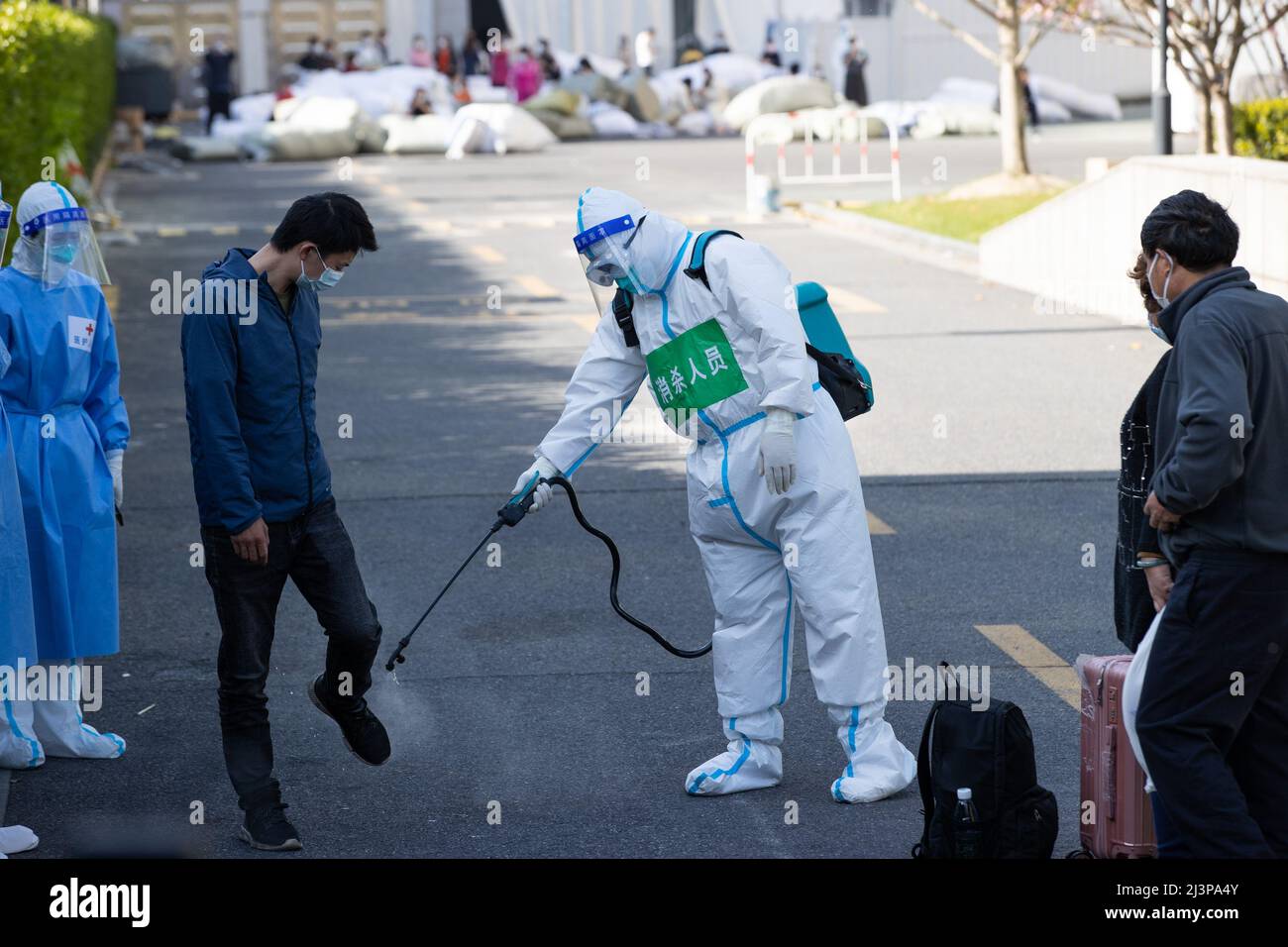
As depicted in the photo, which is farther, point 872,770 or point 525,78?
point 525,78

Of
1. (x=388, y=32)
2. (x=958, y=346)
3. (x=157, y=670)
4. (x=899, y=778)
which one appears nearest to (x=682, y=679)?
(x=899, y=778)

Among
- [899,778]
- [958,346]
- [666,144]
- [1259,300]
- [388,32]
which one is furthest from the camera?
[388,32]

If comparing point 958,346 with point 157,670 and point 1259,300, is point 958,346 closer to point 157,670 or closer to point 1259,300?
point 157,670

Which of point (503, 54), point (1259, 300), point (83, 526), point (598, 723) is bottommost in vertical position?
point (598, 723)

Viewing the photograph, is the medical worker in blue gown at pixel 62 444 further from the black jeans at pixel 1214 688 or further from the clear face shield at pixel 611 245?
the black jeans at pixel 1214 688

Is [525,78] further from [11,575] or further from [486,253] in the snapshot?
[11,575]

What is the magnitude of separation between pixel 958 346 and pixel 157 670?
335 inches

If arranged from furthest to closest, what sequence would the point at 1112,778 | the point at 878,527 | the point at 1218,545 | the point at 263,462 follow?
the point at 878,527 < the point at 263,462 < the point at 1112,778 < the point at 1218,545

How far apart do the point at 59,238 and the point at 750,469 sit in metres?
2.31

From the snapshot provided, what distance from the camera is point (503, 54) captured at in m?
43.2

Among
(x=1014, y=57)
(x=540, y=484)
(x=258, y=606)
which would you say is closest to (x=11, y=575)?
(x=258, y=606)

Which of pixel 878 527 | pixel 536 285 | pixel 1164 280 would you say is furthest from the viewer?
pixel 536 285

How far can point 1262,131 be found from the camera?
17.2 meters

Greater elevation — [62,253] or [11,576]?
[62,253]
